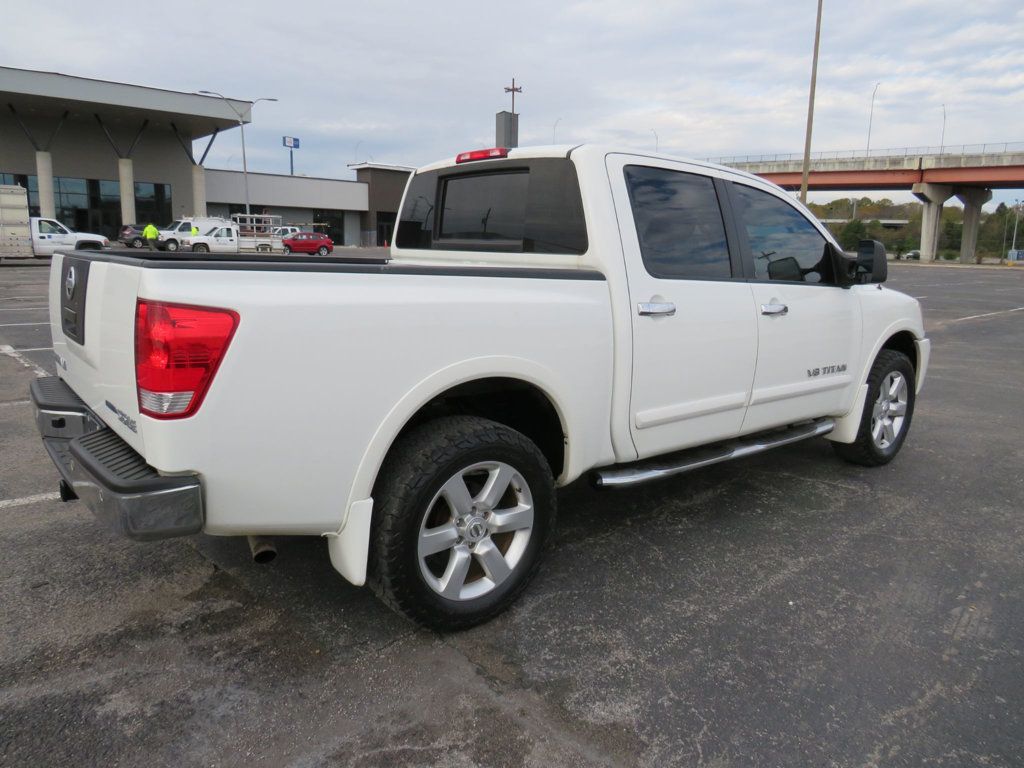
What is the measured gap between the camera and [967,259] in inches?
2717

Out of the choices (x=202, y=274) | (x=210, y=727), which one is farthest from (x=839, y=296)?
(x=210, y=727)

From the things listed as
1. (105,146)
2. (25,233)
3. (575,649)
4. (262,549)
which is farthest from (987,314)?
(105,146)

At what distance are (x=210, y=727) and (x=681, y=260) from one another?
2.69 metres

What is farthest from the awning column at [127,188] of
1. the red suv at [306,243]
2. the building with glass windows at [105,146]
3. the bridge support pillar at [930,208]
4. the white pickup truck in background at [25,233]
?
the bridge support pillar at [930,208]

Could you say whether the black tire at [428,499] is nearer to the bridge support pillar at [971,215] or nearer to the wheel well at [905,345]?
the wheel well at [905,345]

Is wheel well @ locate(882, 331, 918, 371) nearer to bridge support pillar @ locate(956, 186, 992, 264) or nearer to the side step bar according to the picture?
the side step bar

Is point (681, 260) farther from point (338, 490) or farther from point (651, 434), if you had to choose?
point (338, 490)

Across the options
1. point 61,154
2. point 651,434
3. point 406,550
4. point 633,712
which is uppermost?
point 61,154

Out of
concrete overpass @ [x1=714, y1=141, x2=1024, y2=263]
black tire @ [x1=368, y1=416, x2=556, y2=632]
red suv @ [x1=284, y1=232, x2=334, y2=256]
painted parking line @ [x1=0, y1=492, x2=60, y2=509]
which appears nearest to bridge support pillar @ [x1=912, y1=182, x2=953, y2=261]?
concrete overpass @ [x1=714, y1=141, x2=1024, y2=263]

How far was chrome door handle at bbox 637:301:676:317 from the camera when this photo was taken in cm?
323

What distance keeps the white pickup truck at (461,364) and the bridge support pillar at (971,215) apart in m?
76.8

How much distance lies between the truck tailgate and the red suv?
42.0 meters

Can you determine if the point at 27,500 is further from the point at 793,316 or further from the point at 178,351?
the point at 793,316

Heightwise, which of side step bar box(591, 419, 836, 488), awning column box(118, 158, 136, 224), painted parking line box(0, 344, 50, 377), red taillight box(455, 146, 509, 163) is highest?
awning column box(118, 158, 136, 224)
